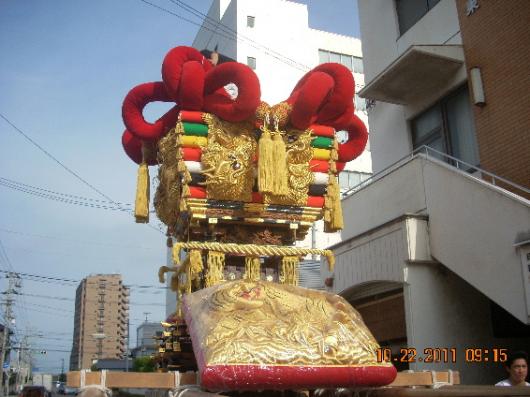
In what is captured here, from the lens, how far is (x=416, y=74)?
1035 centimetres

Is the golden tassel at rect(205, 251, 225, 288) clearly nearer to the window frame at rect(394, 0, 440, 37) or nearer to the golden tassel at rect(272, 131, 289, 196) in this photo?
the golden tassel at rect(272, 131, 289, 196)

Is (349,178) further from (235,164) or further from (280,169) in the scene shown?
(280,169)

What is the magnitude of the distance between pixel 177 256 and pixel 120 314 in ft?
294

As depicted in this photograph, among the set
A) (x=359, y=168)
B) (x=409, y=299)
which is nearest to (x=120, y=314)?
(x=359, y=168)

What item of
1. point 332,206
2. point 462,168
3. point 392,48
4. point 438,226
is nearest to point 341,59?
point 392,48

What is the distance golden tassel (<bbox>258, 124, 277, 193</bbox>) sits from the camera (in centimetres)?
527

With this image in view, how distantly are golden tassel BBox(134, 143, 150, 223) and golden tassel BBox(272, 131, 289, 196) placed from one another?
1.55 m

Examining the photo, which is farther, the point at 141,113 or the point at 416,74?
the point at 416,74

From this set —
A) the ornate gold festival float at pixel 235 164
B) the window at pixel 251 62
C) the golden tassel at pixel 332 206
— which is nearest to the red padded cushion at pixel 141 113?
the ornate gold festival float at pixel 235 164

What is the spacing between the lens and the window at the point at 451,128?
994cm

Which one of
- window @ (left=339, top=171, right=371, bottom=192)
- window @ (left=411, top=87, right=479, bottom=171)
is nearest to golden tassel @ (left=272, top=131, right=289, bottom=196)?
window @ (left=411, top=87, right=479, bottom=171)

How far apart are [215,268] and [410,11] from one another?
8.78 metres

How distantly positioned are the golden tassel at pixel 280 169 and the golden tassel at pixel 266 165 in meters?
0.03

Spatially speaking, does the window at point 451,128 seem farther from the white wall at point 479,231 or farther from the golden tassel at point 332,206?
the golden tassel at point 332,206
